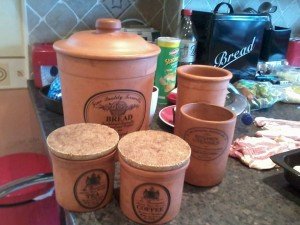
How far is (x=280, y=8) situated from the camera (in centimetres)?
127

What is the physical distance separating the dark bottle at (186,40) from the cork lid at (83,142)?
1.73 feet

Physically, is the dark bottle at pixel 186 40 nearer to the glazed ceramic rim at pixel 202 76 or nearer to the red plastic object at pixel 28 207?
the glazed ceramic rim at pixel 202 76

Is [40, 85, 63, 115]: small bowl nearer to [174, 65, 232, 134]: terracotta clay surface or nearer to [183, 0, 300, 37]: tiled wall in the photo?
[174, 65, 232, 134]: terracotta clay surface

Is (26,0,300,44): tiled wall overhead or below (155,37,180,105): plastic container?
overhead

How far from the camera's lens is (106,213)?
45 centimetres

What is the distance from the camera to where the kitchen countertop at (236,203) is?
0.44 meters

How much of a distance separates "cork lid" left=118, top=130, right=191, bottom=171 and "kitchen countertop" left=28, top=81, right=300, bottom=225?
3.9 inches

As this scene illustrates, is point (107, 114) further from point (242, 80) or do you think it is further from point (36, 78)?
point (242, 80)

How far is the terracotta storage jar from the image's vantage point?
0.48 m

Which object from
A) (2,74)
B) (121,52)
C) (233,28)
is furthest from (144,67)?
(2,74)

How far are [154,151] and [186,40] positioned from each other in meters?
0.59

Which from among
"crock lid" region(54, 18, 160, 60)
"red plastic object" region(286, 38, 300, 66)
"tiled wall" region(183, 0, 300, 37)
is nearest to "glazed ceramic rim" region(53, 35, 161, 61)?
"crock lid" region(54, 18, 160, 60)

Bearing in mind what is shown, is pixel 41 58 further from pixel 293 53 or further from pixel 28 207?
pixel 293 53

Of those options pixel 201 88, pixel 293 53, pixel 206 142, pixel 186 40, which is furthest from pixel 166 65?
pixel 293 53
